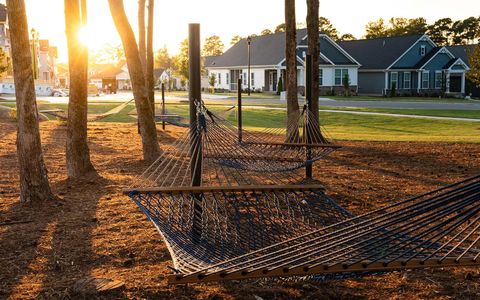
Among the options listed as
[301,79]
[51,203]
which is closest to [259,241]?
[51,203]

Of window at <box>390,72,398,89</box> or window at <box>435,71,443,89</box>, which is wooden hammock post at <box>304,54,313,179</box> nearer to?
window at <box>390,72,398,89</box>

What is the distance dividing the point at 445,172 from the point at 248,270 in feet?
24.3

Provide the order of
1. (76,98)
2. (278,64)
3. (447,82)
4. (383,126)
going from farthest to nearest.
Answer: (278,64) → (447,82) → (383,126) → (76,98)

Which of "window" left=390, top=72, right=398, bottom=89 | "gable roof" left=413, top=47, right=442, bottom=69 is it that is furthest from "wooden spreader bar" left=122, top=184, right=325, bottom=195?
"gable roof" left=413, top=47, right=442, bottom=69

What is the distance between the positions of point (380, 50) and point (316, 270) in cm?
4706

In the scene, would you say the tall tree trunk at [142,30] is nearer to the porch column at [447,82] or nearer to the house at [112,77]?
the porch column at [447,82]

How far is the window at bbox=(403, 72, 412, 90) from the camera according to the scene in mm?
46844

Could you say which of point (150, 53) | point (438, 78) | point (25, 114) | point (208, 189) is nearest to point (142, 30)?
point (150, 53)

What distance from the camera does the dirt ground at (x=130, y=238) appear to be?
14.3ft

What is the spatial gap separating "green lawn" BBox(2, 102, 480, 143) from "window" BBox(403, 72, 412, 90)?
72.2 feet

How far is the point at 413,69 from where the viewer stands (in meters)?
46.4

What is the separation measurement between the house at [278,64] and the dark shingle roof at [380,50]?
1542 millimetres

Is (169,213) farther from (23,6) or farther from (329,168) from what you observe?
(329,168)

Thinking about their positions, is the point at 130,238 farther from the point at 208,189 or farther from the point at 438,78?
the point at 438,78
